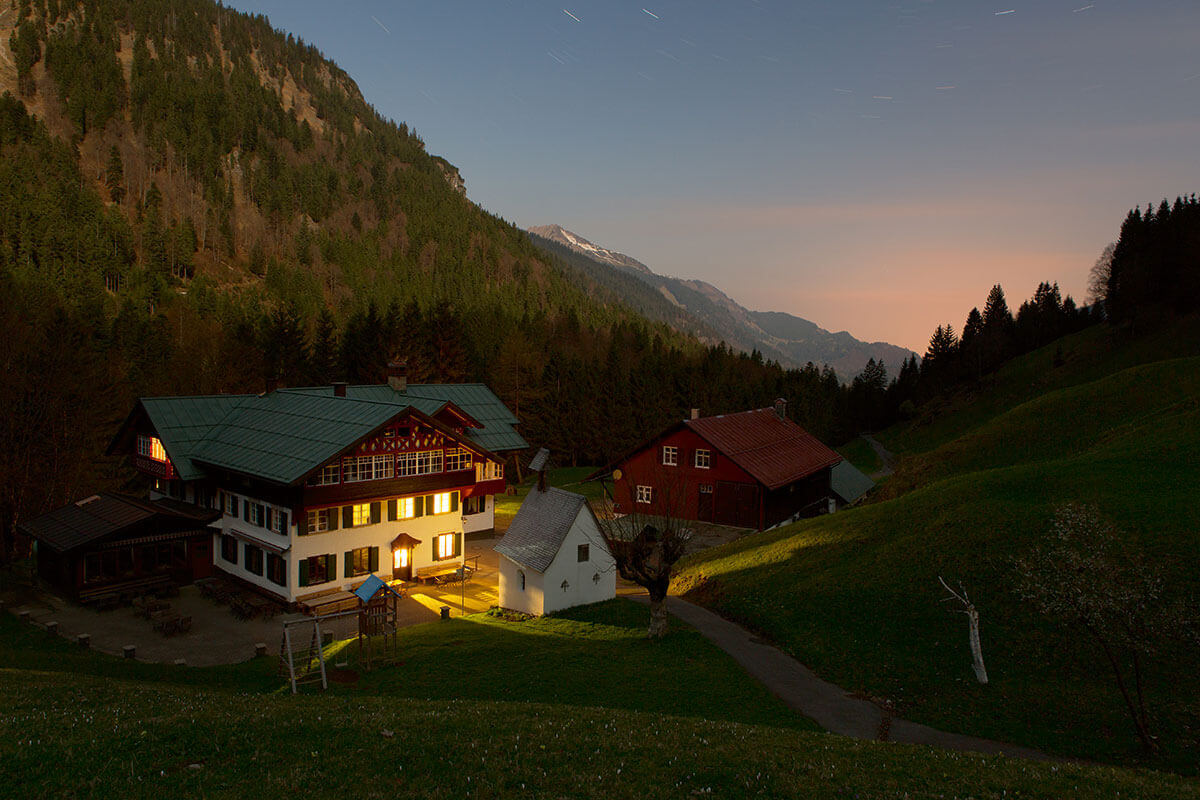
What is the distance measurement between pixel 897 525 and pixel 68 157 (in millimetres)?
187599

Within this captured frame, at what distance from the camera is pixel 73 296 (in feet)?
346

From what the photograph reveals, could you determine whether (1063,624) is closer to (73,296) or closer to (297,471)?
(297,471)

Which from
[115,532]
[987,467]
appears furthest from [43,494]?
[987,467]

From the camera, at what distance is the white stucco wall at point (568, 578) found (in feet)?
104

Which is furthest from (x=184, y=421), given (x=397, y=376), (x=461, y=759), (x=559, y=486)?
(x=461, y=759)

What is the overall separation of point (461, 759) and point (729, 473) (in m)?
41.9

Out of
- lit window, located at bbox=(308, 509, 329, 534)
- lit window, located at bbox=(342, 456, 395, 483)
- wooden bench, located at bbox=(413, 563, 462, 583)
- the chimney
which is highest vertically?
the chimney

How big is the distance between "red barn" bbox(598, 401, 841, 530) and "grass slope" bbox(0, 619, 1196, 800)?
34906 mm

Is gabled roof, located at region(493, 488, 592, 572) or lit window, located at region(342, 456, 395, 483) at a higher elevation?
lit window, located at region(342, 456, 395, 483)

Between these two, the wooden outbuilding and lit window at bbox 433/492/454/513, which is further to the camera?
lit window at bbox 433/492/454/513

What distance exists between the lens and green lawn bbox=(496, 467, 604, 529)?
195ft

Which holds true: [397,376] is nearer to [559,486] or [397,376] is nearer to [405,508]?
[405,508]

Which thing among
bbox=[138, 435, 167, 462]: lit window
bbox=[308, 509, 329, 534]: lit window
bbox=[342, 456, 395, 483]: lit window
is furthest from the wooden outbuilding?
bbox=[342, 456, 395, 483]: lit window

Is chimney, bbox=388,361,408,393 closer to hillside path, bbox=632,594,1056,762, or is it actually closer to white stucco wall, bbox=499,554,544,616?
white stucco wall, bbox=499,554,544,616
